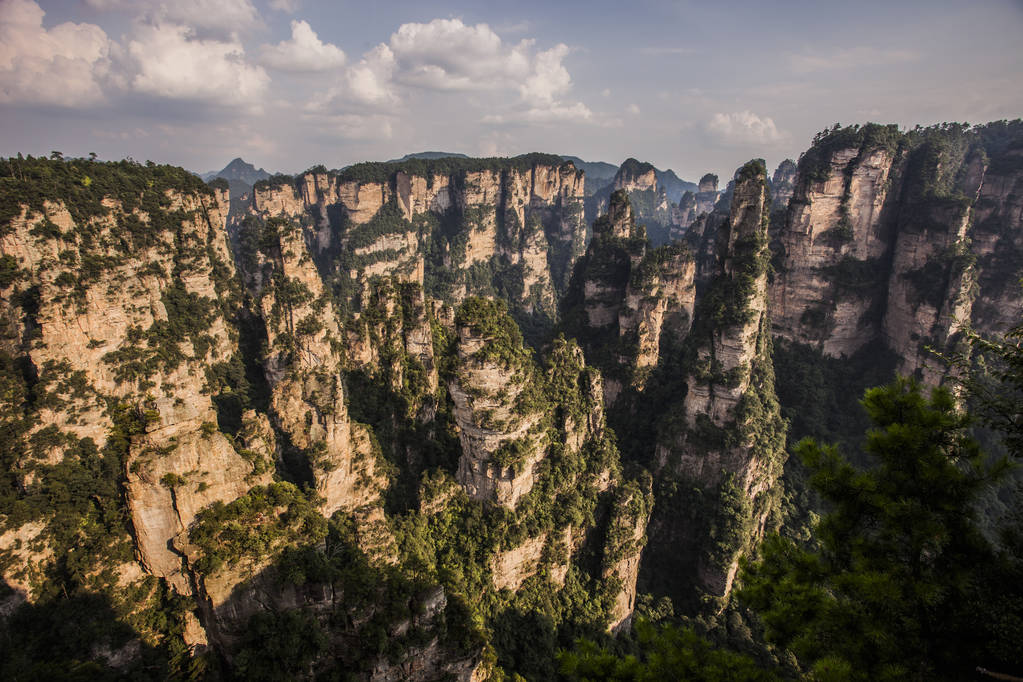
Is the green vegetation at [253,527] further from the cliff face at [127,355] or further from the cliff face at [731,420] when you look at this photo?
the cliff face at [731,420]

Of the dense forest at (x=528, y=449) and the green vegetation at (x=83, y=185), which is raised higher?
the green vegetation at (x=83, y=185)

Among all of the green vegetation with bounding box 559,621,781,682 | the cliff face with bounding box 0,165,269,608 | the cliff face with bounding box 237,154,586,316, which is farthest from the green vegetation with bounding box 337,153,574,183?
the green vegetation with bounding box 559,621,781,682

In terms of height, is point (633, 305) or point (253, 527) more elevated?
point (633, 305)

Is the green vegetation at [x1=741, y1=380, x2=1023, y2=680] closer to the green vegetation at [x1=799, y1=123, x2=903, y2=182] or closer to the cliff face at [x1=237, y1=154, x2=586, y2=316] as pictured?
the green vegetation at [x1=799, y1=123, x2=903, y2=182]

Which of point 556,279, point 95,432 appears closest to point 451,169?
point 556,279

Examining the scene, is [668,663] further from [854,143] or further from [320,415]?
[854,143]

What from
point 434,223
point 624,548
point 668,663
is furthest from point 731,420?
point 434,223

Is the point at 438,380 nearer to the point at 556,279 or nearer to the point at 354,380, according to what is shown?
the point at 354,380

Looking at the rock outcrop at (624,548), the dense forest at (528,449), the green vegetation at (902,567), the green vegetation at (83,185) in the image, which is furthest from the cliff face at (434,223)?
the green vegetation at (902,567)
